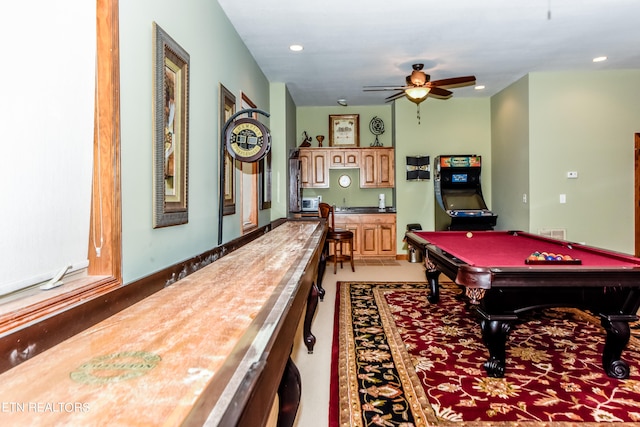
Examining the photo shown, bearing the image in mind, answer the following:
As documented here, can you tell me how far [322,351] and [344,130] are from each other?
5.34 metres

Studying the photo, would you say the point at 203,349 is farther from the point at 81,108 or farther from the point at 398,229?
the point at 398,229

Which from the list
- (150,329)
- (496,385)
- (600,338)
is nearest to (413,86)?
(600,338)

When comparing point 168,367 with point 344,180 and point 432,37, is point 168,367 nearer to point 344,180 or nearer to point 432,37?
point 432,37

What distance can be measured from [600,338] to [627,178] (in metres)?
3.57

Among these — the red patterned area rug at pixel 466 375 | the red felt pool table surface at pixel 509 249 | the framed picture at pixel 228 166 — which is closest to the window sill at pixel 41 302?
the red patterned area rug at pixel 466 375

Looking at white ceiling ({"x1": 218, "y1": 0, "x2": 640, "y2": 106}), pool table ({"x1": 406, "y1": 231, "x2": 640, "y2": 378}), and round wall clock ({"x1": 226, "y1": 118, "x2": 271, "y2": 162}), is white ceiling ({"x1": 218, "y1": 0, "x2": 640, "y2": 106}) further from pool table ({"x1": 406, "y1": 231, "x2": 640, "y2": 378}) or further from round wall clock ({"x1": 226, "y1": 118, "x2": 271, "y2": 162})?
pool table ({"x1": 406, "y1": 231, "x2": 640, "y2": 378})

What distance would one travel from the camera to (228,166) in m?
3.50

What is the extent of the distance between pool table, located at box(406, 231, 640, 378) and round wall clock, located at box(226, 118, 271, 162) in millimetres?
1530

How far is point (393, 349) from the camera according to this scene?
2.80 meters

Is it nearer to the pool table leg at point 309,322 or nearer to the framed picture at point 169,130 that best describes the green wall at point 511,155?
the pool table leg at point 309,322

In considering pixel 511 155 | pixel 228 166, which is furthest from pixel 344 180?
pixel 228 166

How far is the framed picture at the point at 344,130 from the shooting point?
7383 millimetres

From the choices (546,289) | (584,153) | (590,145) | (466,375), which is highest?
(590,145)

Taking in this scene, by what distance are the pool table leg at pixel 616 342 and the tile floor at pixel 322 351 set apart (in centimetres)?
174
